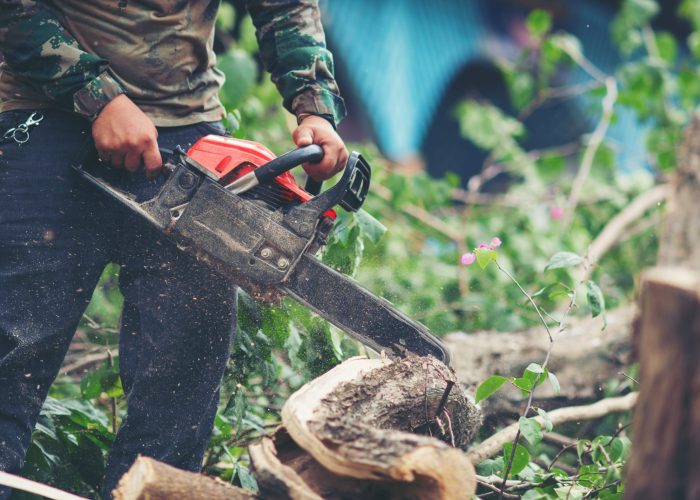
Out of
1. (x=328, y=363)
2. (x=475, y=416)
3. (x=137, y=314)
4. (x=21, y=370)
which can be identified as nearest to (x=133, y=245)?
(x=137, y=314)

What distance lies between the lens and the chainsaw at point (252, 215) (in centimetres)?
167

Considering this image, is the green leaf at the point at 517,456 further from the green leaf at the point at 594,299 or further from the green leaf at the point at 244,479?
the green leaf at the point at 244,479

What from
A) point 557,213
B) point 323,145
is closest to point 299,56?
point 323,145

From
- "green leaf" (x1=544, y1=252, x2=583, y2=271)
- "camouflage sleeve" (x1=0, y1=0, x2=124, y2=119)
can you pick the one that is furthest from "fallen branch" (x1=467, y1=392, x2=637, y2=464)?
"camouflage sleeve" (x1=0, y1=0, x2=124, y2=119)

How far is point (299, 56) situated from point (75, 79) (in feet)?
2.01

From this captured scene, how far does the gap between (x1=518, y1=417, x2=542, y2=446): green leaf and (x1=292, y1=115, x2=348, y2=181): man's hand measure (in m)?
0.75

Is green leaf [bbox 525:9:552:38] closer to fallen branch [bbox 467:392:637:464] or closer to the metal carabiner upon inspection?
fallen branch [bbox 467:392:637:464]

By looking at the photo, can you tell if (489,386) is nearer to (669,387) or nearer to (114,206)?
(669,387)

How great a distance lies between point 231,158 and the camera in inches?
67.1

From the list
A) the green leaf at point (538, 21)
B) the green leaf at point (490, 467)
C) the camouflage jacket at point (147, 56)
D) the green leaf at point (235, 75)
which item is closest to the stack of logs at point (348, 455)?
the green leaf at point (490, 467)

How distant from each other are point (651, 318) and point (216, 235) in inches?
40.3

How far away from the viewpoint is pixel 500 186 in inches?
310

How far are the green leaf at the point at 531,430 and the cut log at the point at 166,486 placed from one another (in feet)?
2.05

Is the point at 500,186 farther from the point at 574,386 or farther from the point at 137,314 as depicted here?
the point at 137,314
